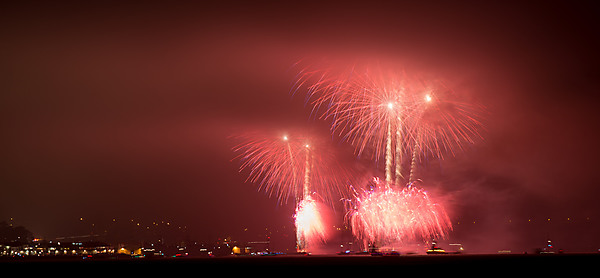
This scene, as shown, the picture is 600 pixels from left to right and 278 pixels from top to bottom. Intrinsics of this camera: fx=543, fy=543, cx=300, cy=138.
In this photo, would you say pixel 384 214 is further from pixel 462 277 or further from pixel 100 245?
pixel 100 245

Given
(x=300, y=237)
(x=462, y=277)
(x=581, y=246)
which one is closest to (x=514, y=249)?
(x=581, y=246)

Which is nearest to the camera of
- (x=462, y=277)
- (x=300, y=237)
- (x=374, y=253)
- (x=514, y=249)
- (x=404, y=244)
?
(x=462, y=277)

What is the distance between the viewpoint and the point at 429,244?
134125mm

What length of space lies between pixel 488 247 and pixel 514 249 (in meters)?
10.3

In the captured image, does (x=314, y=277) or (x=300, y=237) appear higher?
(x=300, y=237)

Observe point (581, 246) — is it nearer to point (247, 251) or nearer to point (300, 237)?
point (247, 251)

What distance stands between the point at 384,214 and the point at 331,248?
3646 inches

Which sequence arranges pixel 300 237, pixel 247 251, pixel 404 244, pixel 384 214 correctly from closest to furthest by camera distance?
pixel 384 214 < pixel 300 237 < pixel 404 244 < pixel 247 251

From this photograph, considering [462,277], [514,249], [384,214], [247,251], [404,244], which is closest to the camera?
[462,277]

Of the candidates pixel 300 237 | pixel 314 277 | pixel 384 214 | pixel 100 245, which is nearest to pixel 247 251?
pixel 100 245

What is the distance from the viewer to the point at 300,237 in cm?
8981

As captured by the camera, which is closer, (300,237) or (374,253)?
(300,237)

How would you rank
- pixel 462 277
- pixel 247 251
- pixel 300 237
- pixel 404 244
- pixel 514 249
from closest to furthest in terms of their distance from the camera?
pixel 462 277, pixel 300 237, pixel 404 244, pixel 514 249, pixel 247 251

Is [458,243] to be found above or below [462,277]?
above
